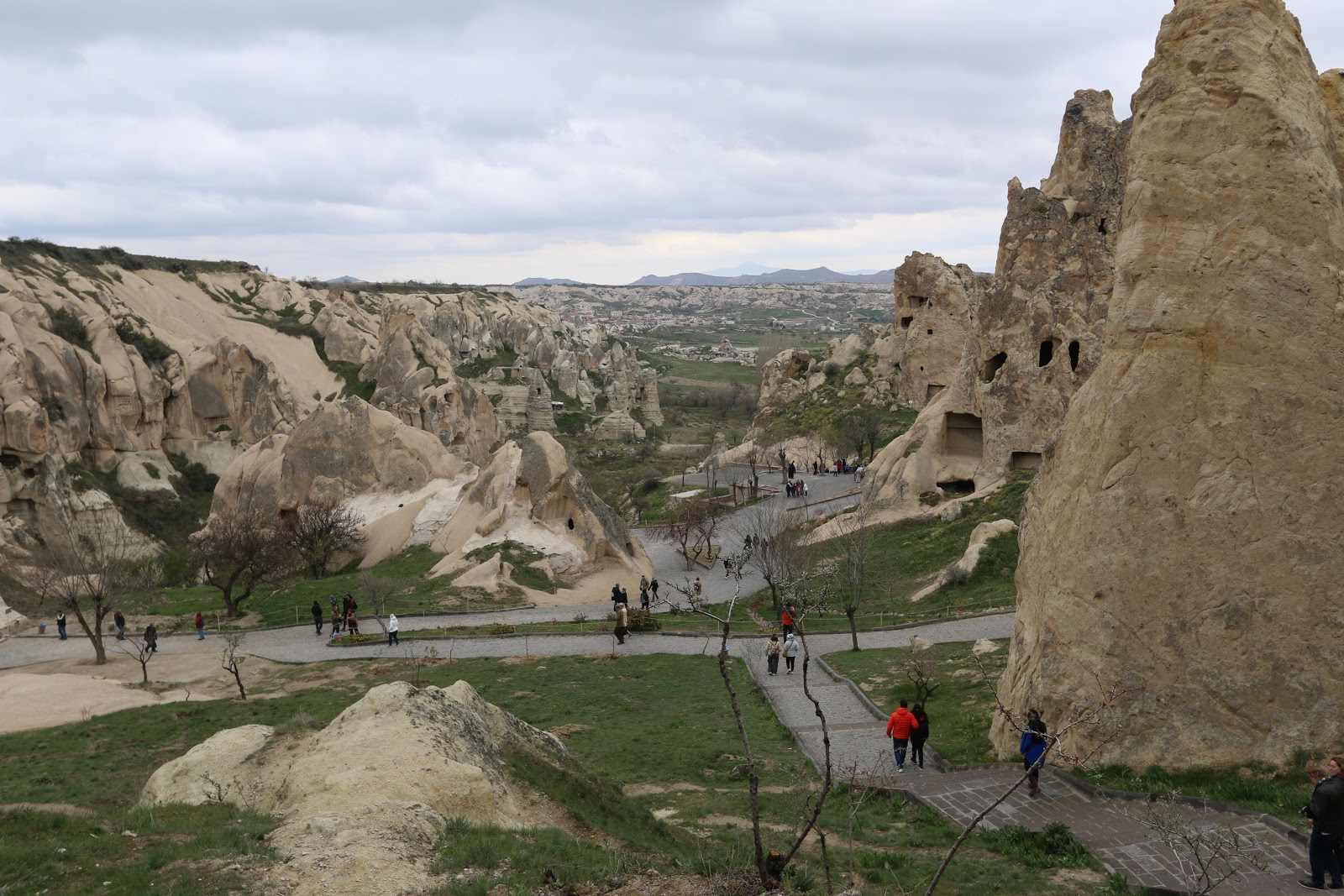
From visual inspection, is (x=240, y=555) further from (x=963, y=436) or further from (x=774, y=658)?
(x=963, y=436)

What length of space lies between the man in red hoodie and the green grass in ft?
2.44

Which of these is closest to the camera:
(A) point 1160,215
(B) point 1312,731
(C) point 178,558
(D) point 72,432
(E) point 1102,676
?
(B) point 1312,731

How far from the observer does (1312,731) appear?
460 inches

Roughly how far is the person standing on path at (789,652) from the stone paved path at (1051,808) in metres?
3.63

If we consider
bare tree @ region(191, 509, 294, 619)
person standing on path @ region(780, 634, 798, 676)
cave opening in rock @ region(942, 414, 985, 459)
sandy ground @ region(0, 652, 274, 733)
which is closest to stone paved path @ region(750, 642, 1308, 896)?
person standing on path @ region(780, 634, 798, 676)

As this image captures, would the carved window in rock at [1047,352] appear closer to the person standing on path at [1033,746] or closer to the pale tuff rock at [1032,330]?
the pale tuff rock at [1032,330]

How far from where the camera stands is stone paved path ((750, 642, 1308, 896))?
9.55 m

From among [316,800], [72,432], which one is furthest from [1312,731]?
[72,432]

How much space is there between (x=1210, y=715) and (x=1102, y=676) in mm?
1279

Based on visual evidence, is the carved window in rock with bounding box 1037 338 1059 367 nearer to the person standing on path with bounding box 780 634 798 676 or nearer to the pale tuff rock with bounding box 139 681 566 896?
the person standing on path with bounding box 780 634 798 676

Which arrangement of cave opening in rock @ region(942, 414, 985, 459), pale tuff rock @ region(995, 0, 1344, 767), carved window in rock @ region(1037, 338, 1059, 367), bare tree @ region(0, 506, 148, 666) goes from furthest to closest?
cave opening in rock @ region(942, 414, 985, 459)
carved window in rock @ region(1037, 338, 1059, 367)
bare tree @ region(0, 506, 148, 666)
pale tuff rock @ region(995, 0, 1344, 767)

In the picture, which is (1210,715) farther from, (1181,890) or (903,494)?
(903,494)

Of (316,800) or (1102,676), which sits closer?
(316,800)

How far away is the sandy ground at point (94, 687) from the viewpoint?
20469 millimetres
